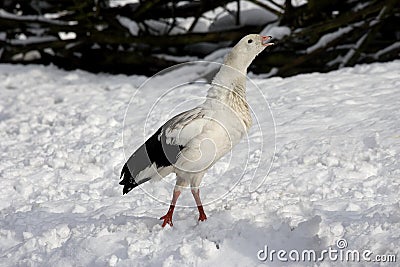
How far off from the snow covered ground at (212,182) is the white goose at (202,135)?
309 mm

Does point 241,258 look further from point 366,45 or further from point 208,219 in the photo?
point 366,45

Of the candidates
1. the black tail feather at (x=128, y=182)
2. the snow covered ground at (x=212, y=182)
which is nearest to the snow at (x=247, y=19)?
the snow covered ground at (x=212, y=182)

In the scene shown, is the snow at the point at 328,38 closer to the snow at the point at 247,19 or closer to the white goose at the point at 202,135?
the snow at the point at 247,19

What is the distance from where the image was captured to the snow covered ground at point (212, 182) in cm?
397

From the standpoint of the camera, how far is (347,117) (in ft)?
20.1

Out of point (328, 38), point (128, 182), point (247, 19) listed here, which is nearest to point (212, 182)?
point (128, 182)

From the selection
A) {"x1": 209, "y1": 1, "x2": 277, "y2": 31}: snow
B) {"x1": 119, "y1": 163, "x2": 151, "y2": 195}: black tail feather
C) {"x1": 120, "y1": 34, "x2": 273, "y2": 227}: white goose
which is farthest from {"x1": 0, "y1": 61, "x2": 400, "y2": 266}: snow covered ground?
{"x1": 209, "y1": 1, "x2": 277, "y2": 31}: snow

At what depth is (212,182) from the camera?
17.2ft

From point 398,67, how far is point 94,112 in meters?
3.15

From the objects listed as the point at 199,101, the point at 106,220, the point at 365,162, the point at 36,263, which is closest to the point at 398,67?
the point at 199,101

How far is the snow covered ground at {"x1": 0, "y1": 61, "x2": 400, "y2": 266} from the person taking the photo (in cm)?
397

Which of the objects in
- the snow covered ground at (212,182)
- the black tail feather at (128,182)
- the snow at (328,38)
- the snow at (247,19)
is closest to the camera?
the snow covered ground at (212,182)

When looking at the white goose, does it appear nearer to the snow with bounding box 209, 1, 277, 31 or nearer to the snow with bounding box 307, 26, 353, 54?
the snow with bounding box 307, 26, 353, 54

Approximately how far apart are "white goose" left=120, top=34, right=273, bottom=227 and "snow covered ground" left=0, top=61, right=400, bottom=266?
12.2 inches
